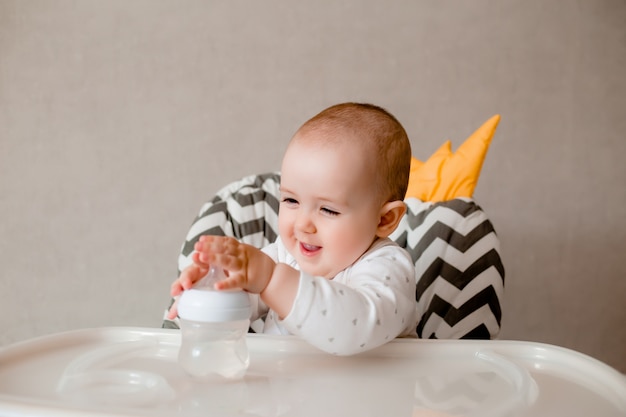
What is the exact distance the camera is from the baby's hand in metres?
0.67

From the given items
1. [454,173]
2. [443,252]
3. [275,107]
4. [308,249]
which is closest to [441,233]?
[443,252]

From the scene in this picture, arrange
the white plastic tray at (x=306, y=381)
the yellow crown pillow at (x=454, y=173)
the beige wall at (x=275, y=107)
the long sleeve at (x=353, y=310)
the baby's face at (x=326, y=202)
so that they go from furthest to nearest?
1. the beige wall at (x=275, y=107)
2. the yellow crown pillow at (x=454, y=173)
3. the baby's face at (x=326, y=202)
4. the long sleeve at (x=353, y=310)
5. the white plastic tray at (x=306, y=381)

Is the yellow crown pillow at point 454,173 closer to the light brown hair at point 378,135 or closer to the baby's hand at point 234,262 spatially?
the light brown hair at point 378,135

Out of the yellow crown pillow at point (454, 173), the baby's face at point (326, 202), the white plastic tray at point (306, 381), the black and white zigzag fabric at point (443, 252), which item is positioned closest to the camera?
the white plastic tray at point (306, 381)

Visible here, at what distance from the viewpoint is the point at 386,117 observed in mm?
954

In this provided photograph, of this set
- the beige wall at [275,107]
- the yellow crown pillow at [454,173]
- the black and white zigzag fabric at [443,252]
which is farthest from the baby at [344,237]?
the beige wall at [275,107]

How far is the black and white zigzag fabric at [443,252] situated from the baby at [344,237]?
0.24 meters

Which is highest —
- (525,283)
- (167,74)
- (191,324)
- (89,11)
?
(89,11)

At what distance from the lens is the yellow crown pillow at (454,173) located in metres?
1.34

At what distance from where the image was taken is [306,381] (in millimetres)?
706

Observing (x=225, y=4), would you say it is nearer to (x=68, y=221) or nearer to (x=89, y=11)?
(x=89, y=11)

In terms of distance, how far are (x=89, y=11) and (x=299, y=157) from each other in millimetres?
1406

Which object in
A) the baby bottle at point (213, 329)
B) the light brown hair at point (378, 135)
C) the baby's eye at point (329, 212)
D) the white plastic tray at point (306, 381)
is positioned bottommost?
the white plastic tray at point (306, 381)

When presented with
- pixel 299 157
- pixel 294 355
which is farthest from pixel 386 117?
pixel 294 355
